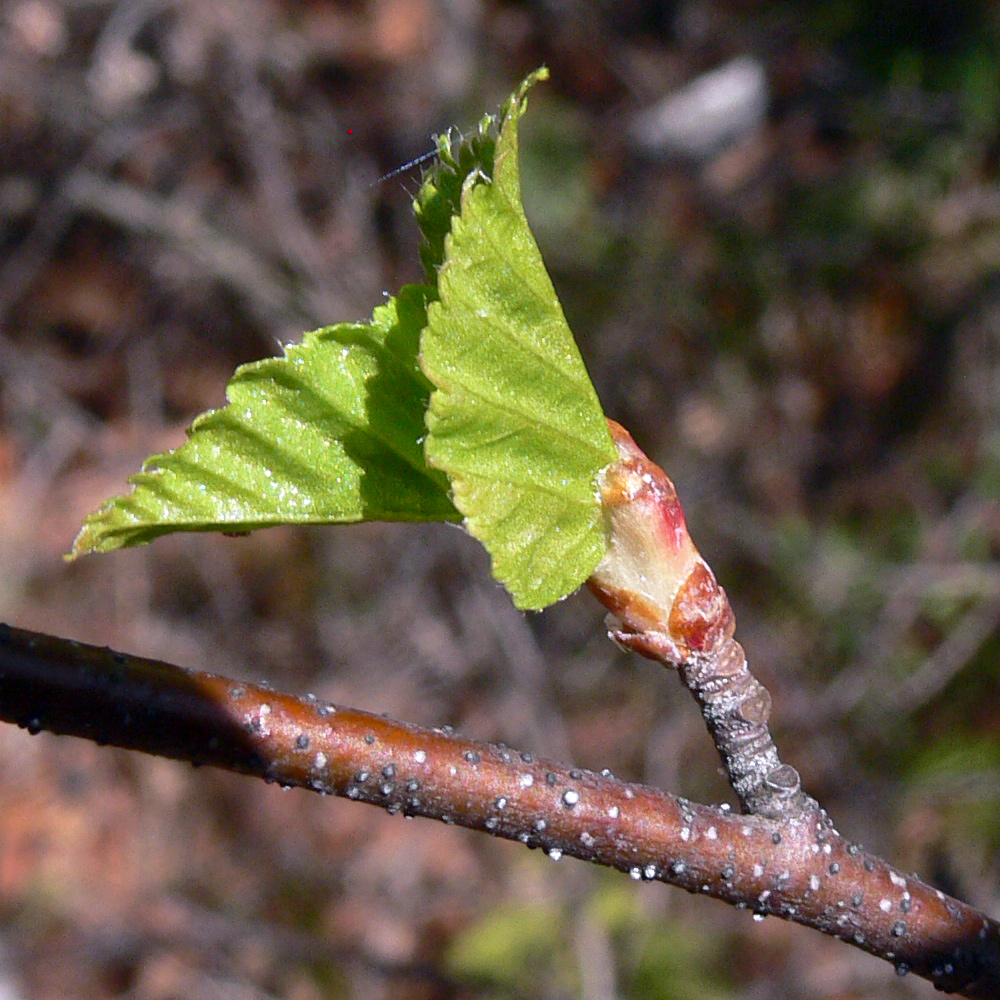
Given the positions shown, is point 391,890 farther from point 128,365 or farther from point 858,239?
point 858,239

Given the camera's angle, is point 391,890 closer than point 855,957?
No

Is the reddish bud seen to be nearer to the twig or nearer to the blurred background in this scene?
the twig

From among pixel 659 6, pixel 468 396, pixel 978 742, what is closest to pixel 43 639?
pixel 468 396

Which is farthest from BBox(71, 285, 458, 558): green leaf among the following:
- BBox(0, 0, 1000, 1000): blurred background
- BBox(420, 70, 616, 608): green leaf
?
BBox(0, 0, 1000, 1000): blurred background

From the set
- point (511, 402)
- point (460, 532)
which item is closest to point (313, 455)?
point (511, 402)

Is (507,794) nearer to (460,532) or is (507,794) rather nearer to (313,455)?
(313,455)

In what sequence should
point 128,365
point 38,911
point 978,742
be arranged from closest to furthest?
point 978,742
point 38,911
point 128,365

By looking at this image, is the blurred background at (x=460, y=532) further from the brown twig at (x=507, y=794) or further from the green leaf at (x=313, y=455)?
the green leaf at (x=313, y=455)

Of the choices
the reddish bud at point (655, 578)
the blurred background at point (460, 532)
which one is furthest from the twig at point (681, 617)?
the blurred background at point (460, 532)
